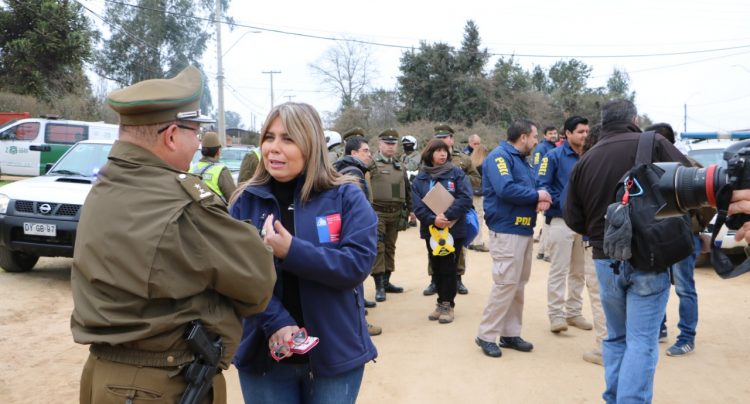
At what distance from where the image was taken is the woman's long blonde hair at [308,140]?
2482mm

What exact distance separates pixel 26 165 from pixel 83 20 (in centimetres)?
1021

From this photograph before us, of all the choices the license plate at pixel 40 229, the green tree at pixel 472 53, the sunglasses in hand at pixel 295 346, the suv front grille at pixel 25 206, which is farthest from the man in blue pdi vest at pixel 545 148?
the green tree at pixel 472 53

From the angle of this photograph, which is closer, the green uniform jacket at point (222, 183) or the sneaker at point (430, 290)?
the green uniform jacket at point (222, 183)

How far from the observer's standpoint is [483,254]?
10.7 metres

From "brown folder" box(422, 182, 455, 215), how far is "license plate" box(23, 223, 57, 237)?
14.7 feet

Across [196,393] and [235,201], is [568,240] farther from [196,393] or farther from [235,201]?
[196,393]

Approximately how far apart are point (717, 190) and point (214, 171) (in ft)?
16.9

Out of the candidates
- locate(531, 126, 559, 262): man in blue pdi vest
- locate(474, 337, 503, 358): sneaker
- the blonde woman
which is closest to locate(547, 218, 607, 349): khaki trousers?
locate(474, 337, 503, 358): sneaker

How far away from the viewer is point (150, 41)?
4481cm

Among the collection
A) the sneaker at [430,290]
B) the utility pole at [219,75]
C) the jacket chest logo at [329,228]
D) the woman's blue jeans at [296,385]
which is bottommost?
the sneaker at [430,290]

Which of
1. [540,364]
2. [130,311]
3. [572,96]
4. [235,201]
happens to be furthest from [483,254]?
[572,96]

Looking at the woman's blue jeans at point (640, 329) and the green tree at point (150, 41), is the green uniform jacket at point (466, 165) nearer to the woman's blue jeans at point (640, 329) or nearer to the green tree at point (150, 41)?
the woman's blue jeans at point (640, 329)

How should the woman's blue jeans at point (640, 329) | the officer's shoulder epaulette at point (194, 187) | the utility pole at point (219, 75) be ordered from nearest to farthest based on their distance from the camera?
the officer's shoulder epaulette at point (194, 187)
the woman's blue jeans at point (640, 329)
the utility pole at point (219, 75)

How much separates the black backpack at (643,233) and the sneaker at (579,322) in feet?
9.78
